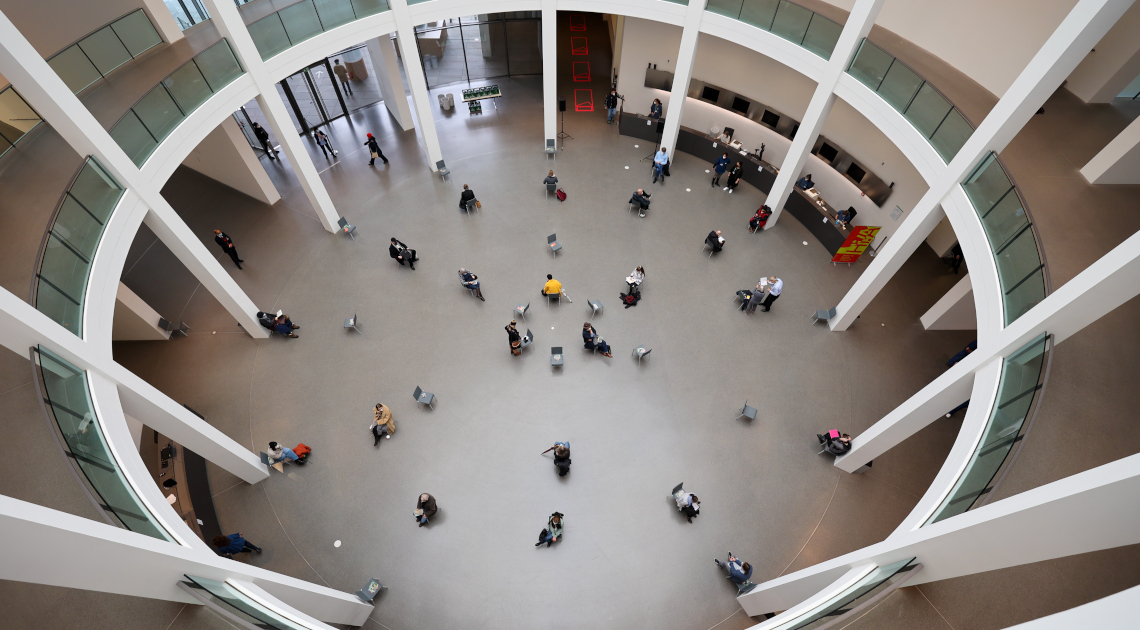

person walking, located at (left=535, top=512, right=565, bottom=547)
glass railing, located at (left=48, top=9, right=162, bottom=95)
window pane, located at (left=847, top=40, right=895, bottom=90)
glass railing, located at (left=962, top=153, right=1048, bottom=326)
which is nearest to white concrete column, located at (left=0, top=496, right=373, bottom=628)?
person walking, located at (left=535, top=512, right=565, bottom=547)

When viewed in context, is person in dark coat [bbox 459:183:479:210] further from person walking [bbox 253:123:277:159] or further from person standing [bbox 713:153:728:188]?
person standing [bbox 713:153:728:188]

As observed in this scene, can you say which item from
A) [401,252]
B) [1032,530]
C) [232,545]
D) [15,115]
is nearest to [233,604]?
[232,545]

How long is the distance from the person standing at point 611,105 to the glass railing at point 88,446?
1528cm

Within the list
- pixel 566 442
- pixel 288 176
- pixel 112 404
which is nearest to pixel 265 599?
pixel 112 404

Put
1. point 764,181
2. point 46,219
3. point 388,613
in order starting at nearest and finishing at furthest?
point 46,219 < point 388,613 < point 764,181

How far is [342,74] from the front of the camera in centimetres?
1834

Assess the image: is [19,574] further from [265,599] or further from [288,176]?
[288,176]

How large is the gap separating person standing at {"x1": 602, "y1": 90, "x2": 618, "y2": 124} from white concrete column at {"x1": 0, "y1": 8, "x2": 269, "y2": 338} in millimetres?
12378

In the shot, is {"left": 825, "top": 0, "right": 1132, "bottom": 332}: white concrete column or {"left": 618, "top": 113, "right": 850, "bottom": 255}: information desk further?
{"left": 618, "top": 113, "right": 850, "bottom": 255}: information desk

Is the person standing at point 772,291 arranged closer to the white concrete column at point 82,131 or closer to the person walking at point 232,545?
the person walking at point 232,545

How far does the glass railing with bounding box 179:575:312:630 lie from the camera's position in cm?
623

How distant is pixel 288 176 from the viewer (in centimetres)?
1580

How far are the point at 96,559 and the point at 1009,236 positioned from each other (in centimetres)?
1228

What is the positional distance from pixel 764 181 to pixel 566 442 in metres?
9.97
